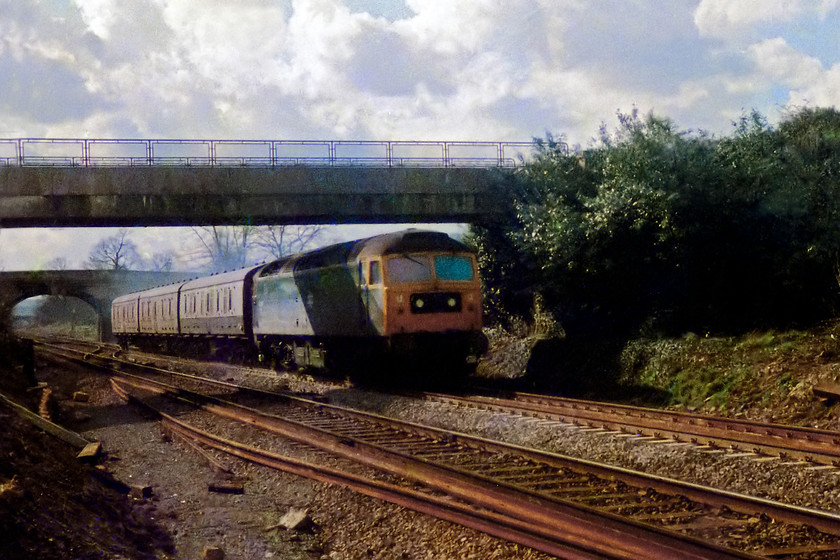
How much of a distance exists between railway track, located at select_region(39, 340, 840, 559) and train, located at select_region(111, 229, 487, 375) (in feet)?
16.1

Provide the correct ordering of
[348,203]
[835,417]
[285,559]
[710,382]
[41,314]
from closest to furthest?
[285,559]
[835,417]
[710,382]
[348,203]
[41,314]

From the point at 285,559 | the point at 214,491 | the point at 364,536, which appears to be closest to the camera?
the point at 285,559

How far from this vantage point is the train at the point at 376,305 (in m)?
14.4

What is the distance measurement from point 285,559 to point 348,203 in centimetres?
1597

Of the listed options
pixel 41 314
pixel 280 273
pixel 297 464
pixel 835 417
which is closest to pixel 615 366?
pixel 835 417

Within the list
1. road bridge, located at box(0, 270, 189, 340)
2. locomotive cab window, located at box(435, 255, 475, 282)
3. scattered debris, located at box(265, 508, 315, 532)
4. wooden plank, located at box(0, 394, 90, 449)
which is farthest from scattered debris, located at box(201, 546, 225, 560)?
road bridge, located at box(0, 270, 189, 340)

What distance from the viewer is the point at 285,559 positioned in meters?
5.85

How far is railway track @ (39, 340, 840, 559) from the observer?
16.7 ft

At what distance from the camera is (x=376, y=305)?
1445 cm

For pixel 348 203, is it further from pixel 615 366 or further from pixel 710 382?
pixel 710 382

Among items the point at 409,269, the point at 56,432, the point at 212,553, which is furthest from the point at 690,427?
the point at 56,432

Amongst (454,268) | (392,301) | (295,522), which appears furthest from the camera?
(454,268)

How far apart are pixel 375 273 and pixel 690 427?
7.00m

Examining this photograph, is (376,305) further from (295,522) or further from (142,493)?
(295,522)
